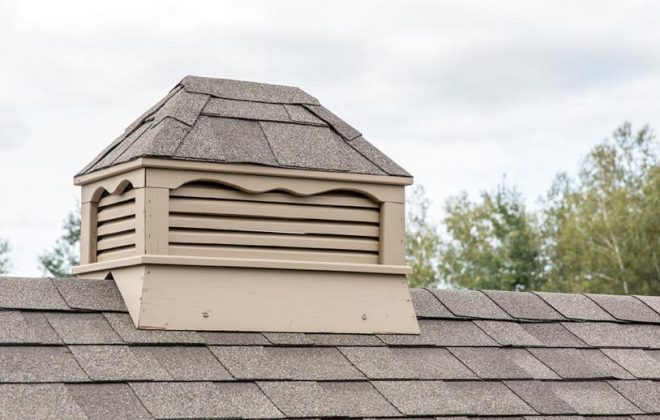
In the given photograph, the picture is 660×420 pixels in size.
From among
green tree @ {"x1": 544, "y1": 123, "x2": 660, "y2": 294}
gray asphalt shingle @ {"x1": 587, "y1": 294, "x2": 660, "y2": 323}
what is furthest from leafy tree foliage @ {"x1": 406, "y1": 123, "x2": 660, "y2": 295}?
gray asphalt shingle @ {"x1": 587, "y1": 294, "x2": 660, "y2": 323}

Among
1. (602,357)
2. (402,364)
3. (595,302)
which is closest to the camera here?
(402,364)

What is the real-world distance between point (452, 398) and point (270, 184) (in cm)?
128

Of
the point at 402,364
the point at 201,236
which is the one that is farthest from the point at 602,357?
the point at 201,236

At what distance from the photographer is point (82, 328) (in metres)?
4.44

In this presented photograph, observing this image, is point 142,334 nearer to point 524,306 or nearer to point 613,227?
point 524,306

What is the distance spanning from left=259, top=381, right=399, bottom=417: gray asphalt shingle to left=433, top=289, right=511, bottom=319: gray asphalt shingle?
3.82 feet

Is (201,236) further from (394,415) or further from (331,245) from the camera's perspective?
(394,415)

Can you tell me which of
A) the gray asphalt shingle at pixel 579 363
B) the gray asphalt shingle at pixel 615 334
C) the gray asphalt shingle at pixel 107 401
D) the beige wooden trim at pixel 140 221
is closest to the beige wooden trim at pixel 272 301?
the beige wooden trim at pixel 140 221

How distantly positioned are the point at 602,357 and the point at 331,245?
1591mm

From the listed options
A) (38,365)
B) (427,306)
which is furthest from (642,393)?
(38,365)

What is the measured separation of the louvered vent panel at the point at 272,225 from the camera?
4.84 meters

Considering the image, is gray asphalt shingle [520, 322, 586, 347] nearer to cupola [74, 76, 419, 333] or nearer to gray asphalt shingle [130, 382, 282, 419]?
cupola [74, 76, 419, 333]

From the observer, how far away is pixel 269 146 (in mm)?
5055

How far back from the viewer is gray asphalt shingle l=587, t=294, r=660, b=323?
20.4 feet
